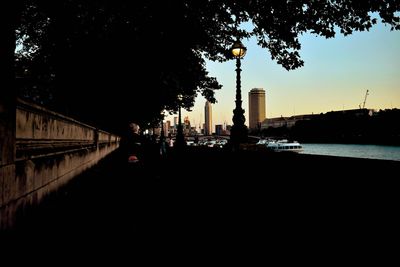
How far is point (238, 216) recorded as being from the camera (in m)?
5.06

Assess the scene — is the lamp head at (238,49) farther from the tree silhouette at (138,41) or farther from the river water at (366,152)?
the river water at (366,152)

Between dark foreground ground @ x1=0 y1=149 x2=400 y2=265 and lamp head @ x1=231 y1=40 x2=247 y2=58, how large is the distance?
Result: 5790mm

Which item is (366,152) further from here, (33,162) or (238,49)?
(33,162)

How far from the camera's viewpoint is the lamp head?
12312mm

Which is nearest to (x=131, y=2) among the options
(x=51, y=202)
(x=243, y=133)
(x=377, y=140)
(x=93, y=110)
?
(x=51, y=202)

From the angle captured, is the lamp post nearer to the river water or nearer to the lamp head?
the lamp head

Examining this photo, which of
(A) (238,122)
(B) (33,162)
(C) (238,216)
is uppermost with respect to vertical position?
(A) (238,122)

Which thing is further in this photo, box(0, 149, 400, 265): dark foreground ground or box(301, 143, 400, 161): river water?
box(301, 143, 400, 161): river water

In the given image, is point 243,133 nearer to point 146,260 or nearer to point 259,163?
point 259,163

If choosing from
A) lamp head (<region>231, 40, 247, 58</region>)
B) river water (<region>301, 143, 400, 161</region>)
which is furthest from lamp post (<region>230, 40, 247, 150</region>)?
Answer: river water (<region>301, 143, 400, 161</region>)

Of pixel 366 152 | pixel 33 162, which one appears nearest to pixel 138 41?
pixel 33 162

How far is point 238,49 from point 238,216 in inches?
349

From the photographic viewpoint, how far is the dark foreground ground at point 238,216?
3582 mm

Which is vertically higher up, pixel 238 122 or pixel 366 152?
pixel 238 122
